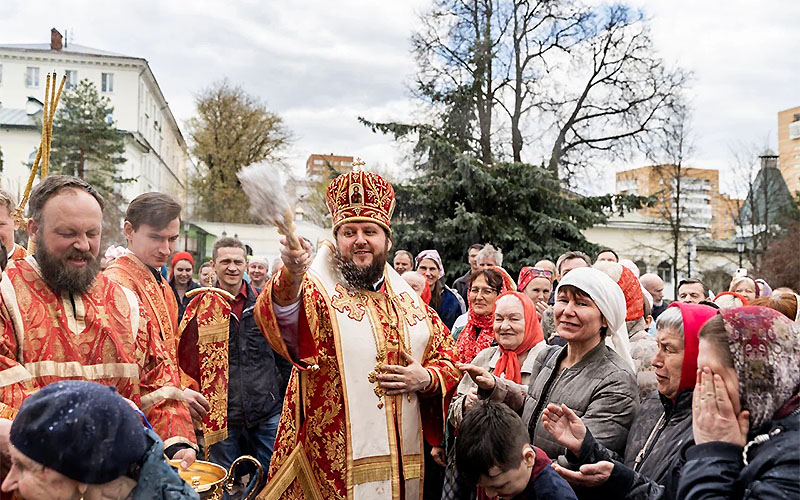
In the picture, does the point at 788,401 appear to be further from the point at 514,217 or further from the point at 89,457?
the point at 514,217

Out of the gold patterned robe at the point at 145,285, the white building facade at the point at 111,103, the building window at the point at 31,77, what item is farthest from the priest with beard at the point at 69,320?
the building window at the point at 31,77

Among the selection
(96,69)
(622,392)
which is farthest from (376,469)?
(96,69)

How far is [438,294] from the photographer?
7945 millimetres

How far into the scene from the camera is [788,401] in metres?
1.89

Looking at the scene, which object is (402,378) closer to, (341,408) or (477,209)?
(341,408)

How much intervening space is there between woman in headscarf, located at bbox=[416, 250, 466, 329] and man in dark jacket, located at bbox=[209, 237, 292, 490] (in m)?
2.80

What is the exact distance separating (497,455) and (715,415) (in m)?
0.85

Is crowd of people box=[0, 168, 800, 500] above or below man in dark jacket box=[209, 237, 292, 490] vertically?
above

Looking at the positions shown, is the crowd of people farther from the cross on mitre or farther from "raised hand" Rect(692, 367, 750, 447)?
the cross on mitre

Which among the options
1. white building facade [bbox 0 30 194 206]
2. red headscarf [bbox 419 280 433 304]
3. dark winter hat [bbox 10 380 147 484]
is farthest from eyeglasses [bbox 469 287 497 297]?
white building facade [bbox 0 30 194 206]

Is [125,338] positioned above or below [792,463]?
above

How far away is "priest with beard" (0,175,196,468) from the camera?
7.97 feet

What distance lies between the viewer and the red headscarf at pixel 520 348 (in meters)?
4.21

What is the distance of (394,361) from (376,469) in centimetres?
55
